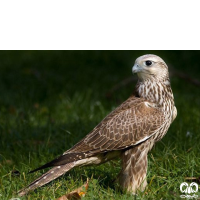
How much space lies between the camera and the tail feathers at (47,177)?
429 centimetres

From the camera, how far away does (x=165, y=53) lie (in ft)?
33.1

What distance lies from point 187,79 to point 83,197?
4.17 m

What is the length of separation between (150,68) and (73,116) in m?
2.28

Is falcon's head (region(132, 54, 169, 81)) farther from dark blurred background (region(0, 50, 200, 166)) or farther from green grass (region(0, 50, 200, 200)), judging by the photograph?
dark blurred background (region(0, 50, 200, 166))

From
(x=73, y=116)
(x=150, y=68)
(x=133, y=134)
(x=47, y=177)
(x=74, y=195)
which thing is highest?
(x=150, y=68)

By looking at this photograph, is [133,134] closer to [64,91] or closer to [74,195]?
[74,195]

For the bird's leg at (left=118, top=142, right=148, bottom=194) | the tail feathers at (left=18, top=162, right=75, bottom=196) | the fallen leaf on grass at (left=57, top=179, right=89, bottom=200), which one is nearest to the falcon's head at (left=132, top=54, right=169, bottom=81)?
the bird's leg at (left=118, top=142, right=148, bottom=194)

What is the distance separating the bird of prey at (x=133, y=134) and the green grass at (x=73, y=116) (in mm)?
151

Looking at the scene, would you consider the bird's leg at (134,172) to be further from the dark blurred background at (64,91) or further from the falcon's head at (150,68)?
the dark blurred background at (64,91)

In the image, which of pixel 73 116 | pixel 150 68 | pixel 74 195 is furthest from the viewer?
pixel 73 116

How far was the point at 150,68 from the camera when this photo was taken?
15.1ft

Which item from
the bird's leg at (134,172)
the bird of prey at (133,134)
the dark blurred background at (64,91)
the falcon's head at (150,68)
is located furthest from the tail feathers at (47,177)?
the falcon's head at (150,68)

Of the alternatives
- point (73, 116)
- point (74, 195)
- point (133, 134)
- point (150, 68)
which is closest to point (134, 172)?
point (133, 134)

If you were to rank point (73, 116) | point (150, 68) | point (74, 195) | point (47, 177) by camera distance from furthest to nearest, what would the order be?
point (73, 116)
point (150, 68)
point (47, 177)
point (74, 195)
